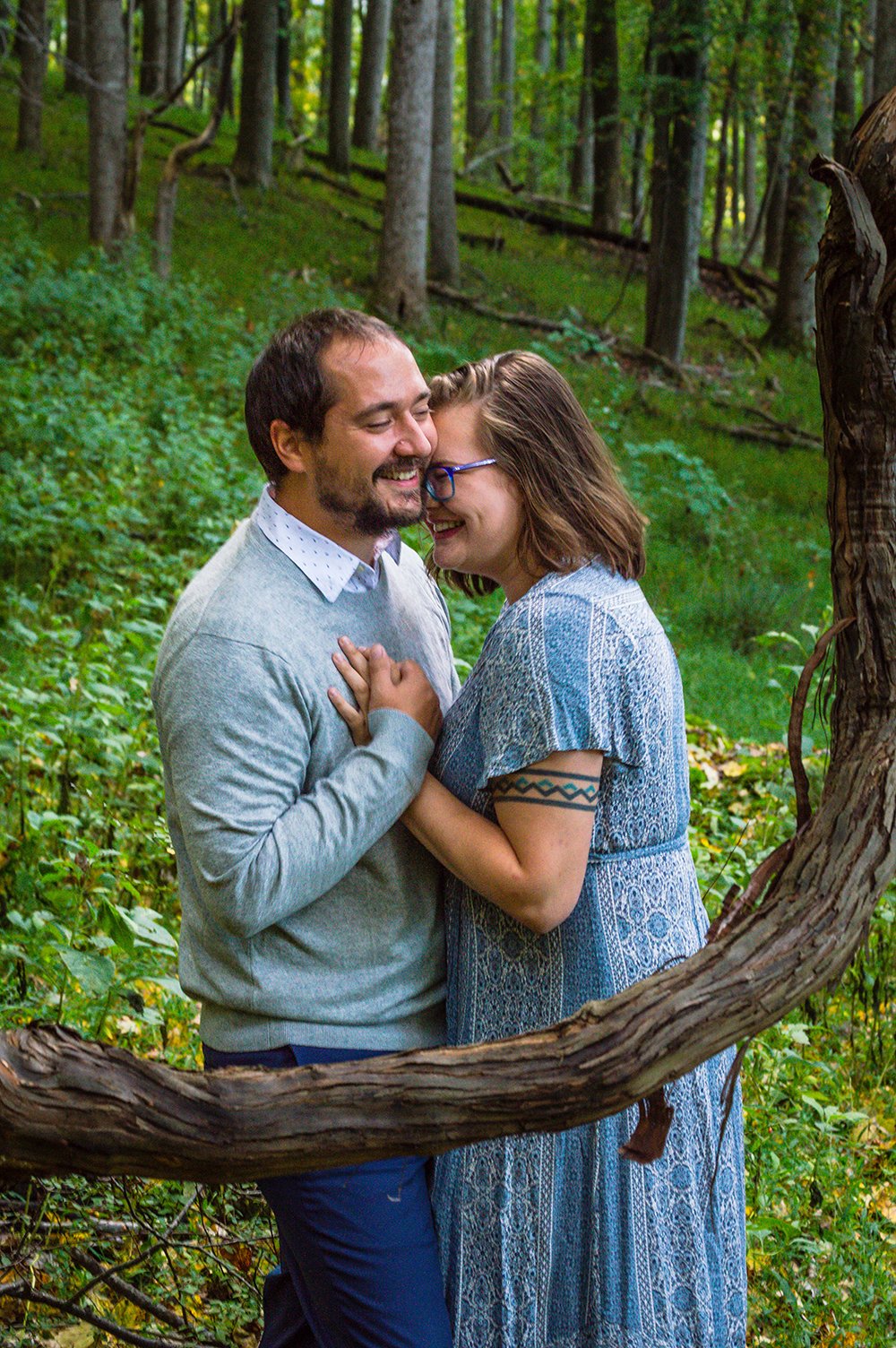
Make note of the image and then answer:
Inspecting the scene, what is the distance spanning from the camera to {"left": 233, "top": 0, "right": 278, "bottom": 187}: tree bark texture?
19.5m

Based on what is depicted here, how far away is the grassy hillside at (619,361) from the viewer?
348 inches

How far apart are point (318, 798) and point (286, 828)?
0.27 ft

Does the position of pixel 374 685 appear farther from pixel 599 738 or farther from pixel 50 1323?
pixel 50 1323

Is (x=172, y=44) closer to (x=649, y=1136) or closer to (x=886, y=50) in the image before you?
(x=886, y=50)

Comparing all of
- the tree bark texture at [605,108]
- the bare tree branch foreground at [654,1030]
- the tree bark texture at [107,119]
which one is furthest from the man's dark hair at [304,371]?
the tree bark texture at [605,108]

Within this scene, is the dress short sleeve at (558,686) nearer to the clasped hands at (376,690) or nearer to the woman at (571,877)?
the woman at (571,877)

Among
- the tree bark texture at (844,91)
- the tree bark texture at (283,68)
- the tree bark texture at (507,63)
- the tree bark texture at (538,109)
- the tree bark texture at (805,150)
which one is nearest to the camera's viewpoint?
the tree bark texture at (805,150)

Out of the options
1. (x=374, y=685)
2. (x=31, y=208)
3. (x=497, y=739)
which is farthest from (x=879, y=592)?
(x=31, y=208)

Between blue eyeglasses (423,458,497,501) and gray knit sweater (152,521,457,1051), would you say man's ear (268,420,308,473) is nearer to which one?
gray knit sweater (152,521,457,1051)

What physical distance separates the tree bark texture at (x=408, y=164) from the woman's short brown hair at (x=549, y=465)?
481 inches

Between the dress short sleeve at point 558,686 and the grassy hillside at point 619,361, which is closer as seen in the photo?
the dress short sleeve at point 558,686

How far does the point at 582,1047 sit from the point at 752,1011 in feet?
0.74

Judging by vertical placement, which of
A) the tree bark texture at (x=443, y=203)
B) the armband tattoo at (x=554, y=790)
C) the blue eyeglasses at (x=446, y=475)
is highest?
the blue eyeglasses at (x=446, y=475)

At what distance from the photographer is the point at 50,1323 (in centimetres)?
285
